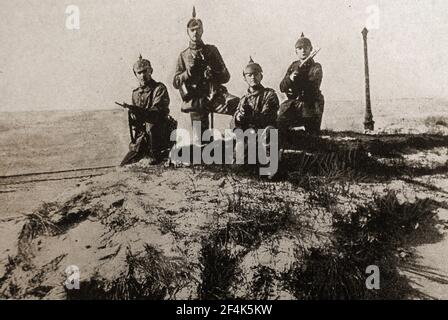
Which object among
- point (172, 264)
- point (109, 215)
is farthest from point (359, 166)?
point (109, 215)

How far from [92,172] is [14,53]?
69.7 inches

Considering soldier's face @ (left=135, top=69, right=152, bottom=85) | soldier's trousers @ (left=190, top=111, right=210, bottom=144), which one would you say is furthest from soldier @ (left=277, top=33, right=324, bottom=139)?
soldier's face @ (left=135, top=69, right=152, bottom=85)

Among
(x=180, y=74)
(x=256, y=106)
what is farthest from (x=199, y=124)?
(x=256, y=106)

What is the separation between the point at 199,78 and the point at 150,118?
33.6 inches

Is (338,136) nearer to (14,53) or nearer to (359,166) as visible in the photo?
(359,166)

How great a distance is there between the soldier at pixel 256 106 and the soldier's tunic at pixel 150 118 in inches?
39.4

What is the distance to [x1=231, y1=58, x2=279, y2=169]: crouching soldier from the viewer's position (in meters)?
5.86

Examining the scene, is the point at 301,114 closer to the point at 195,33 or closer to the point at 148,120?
the point at 195,33

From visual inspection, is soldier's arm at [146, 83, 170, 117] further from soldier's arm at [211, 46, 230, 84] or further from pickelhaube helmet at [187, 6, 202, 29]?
pickelhaube helmet at [187, 6, 202, 29]

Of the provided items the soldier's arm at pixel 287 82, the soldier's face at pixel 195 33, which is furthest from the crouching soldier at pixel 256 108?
the soldier's face at pixel 195 33

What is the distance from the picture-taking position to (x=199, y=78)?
6.16 metres

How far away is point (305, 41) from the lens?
6324 mm

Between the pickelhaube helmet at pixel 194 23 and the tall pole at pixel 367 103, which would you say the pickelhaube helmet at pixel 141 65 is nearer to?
the pickelhaube helmet at pixel 194 23

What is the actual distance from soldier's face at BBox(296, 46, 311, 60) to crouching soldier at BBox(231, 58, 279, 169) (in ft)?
2.62
